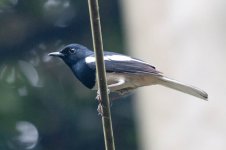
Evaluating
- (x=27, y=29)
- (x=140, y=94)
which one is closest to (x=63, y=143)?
(x=27, y=29)

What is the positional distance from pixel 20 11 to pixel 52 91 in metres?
1.04

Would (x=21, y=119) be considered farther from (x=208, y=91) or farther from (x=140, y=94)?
(x=208, y=91)

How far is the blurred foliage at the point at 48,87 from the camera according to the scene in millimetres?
9352

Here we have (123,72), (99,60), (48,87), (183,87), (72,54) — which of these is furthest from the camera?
(48,87)

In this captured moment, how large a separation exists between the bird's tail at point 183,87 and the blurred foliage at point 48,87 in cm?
454

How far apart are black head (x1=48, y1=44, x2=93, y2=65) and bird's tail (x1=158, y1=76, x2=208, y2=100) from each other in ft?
1.57

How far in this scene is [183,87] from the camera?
4488 mm

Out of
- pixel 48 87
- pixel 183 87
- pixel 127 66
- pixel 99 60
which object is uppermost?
pixel 99 60

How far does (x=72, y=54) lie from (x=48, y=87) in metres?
4.87

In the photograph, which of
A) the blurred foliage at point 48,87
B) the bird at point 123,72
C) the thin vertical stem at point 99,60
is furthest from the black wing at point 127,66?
the blurred foliage at point 48,87

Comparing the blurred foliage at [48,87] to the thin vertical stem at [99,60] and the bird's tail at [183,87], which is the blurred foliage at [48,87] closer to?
the bird's tail at [183,87]

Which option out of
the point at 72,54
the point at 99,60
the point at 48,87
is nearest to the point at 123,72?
the point at 72,54

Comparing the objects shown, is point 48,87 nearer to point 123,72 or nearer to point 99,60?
point 123,72

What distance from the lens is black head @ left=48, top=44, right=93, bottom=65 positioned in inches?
190
